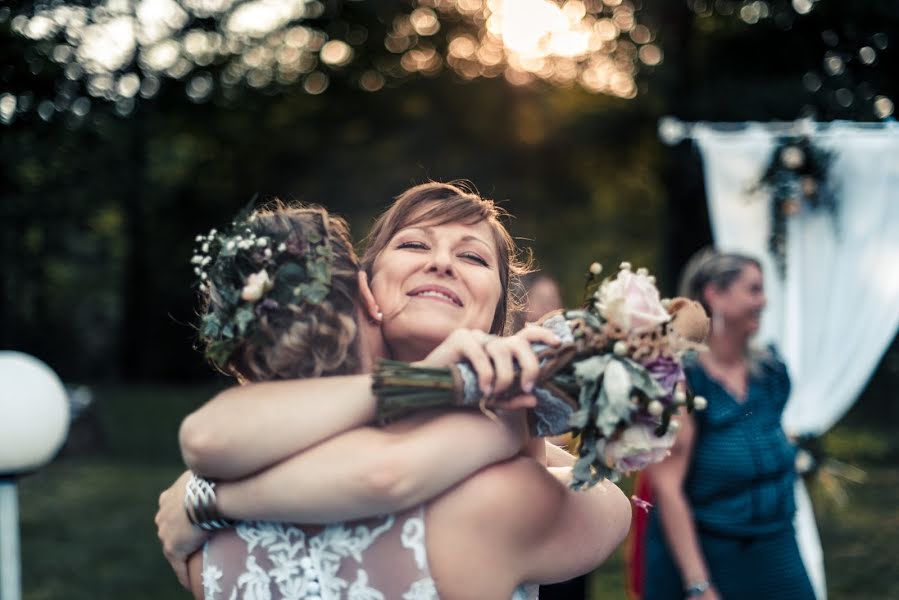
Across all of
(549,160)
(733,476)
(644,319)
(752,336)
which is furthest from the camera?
(549,160)

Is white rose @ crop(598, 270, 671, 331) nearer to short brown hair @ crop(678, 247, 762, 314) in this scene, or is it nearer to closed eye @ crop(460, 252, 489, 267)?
closed eye @ crop(460, 252, 489, 267)

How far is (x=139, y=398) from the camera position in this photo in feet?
61.0

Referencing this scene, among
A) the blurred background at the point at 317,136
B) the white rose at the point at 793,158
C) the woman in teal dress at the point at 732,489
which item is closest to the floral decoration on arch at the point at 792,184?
the white rose at the point at 793,158

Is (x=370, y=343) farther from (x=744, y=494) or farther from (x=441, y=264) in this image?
(x=744, y=494)

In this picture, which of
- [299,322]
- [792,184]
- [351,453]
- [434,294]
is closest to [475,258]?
[434,294]

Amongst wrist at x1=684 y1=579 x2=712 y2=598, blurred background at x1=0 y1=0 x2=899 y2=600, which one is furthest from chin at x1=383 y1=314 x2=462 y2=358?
wrist at x1=684 y1=579 x2=712 y2=598

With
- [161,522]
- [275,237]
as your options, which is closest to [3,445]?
[161,522]

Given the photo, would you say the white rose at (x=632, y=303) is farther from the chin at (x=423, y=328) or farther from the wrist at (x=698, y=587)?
the wrist at (x=698, y=587)

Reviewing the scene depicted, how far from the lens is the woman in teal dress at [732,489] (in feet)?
12.6

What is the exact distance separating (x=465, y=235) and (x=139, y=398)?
693 inches

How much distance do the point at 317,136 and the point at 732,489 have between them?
1264 cm

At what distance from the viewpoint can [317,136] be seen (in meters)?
15.6

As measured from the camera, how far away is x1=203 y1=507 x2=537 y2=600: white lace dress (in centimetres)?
176

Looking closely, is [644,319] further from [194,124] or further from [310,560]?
[194,124]
